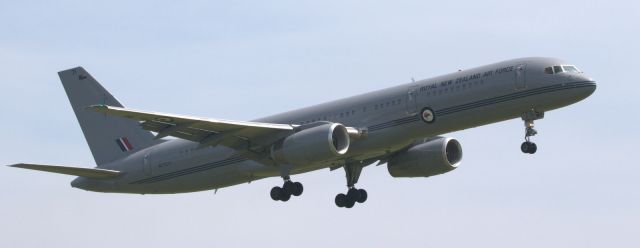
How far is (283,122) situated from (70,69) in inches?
515

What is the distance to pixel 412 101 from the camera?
172 feet

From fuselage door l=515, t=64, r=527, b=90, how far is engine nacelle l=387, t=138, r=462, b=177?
8167mm

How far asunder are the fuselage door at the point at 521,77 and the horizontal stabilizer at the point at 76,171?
738 inches

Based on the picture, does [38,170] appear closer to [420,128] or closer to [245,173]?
[245,173]

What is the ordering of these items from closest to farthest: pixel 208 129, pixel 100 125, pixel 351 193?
pixel 208 129 < pixel 351 193 < pixel 100 125

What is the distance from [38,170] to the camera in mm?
54281

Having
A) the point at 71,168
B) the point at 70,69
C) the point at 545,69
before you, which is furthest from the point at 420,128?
the point at 70,69

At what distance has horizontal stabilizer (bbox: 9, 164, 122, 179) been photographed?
5397cm

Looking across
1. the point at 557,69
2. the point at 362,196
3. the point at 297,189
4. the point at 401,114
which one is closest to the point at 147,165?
the point at 297,189

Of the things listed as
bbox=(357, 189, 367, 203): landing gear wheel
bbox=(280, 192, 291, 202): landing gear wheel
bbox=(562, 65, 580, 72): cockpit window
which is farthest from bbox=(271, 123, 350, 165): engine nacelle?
bbox=(562, 65, 580, 72): cockpit window

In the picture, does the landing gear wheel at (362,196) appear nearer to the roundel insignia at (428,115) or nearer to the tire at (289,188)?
the tire at (289,188)

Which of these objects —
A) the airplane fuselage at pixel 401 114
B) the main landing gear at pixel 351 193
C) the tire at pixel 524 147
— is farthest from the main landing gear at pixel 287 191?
the tire at pixel 524 147

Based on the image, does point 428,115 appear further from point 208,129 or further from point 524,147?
point 208,129

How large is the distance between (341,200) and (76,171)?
1176cm
